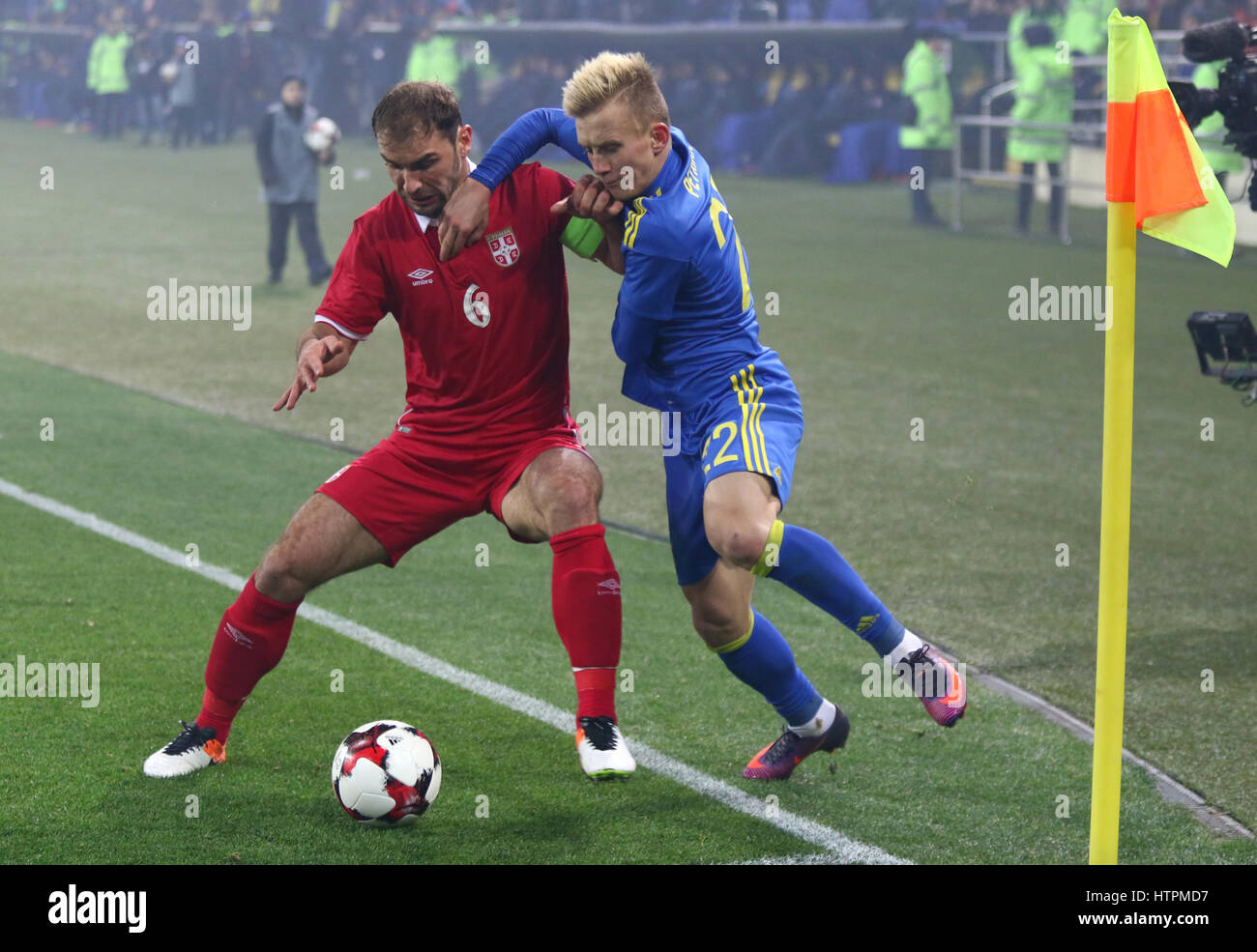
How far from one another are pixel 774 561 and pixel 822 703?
2.04 feet

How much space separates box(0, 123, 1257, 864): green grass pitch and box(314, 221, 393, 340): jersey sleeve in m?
1.23

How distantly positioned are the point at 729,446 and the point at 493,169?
101cm

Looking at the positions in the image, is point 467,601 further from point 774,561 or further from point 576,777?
point 774,561

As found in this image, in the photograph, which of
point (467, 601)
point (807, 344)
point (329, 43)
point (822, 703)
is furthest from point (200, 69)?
point (822, 703)

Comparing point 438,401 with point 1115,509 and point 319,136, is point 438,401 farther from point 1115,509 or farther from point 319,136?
point 319,136

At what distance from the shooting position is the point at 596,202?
4.07 m

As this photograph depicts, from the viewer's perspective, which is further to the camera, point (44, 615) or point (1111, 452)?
point (44, 615)

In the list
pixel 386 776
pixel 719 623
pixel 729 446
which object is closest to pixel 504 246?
pixel 729 446

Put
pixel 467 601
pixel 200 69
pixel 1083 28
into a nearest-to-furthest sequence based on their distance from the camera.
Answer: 1. pixel 467 601
2. pixel 1083 28
3. pixel 200 69

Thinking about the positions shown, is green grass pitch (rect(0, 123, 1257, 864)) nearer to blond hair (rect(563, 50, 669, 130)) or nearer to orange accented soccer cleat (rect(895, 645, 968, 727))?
orange accented soccer cleat (rect(895, 645, 968, 727))

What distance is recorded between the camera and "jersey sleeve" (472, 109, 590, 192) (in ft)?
14.0

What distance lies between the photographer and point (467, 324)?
4.36m

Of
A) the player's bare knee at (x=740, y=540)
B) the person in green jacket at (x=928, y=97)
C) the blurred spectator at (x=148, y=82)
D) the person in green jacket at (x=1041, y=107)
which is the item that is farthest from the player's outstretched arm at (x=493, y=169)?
the blurred spectator at (x=148, y=82)

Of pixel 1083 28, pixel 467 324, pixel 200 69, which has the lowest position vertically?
pixel 467 324
